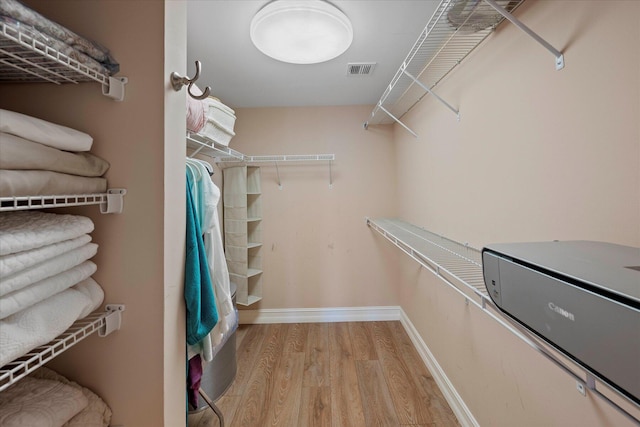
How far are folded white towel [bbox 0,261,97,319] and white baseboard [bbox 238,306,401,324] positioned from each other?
2.16m

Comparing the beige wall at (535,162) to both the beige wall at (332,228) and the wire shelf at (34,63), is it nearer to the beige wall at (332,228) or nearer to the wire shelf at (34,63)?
the beige wall at (332,228)

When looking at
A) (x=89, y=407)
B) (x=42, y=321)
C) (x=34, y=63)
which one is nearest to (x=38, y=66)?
(x=34, y=63)

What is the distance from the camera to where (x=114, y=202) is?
2.44 ft

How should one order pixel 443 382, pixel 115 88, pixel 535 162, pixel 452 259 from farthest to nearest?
1. pixel 443 382
2. pixel 452 259
3. pixel 535 162
4. pixel 115 88

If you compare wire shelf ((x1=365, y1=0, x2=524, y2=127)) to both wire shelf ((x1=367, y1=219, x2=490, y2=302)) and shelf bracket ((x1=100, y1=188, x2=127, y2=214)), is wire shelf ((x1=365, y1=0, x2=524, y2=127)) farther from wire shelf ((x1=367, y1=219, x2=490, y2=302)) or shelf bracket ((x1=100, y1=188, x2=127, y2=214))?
shelf bracket ((x1=100, y1=188, x2=127, y2=214))

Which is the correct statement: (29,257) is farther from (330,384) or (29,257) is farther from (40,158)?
(330,384)

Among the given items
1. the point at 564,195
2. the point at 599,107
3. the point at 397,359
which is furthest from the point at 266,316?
the point at 599,107

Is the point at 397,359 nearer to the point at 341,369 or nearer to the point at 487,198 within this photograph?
the point at 341,369

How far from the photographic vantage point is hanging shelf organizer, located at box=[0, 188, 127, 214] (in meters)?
0.51

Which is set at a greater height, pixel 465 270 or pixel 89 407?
pixel 465 270

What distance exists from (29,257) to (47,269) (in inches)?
2.0

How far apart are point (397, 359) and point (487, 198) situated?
151cm

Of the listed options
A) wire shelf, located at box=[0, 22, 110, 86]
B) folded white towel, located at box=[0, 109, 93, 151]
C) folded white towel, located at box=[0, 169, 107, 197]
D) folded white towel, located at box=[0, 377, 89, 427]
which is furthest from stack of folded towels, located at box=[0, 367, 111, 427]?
wire shelf, located at box=[0, 22, 110, 86]

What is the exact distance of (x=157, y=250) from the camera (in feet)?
2.54
